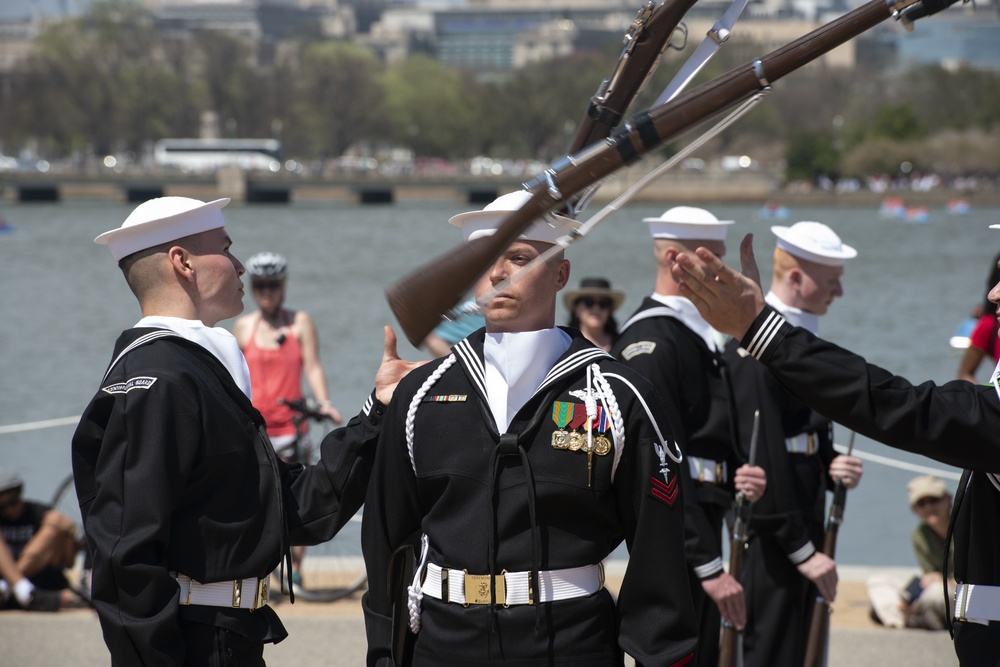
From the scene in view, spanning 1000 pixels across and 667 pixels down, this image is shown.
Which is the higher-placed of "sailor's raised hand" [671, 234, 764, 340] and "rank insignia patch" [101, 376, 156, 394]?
"sailor's raised hand" [671, 234, 764, 340]

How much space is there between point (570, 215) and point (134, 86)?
130 m

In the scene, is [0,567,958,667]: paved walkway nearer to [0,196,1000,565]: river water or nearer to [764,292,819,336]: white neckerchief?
[764,292,819,336]: white neckerchief

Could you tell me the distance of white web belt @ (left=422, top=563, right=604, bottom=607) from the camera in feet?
12.8

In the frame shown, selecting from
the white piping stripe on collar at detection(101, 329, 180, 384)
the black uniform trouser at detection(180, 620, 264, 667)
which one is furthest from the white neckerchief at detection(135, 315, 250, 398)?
the black uniform trouser at detection(180, 620, 264, 667)

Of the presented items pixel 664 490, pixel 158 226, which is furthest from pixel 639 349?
pixel 158 226

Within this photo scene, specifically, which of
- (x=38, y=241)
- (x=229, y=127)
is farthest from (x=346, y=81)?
(x=38, y=241)

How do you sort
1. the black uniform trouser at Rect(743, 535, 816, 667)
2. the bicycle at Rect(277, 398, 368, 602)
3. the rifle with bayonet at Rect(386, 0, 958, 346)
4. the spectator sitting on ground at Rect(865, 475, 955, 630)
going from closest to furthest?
the rifle with bayonet at Rect(386, 0, 958, 346), the black uniform trouser at Rect(743, 535, 816, 667), the spectator sitting on ground at Rect(865, 475, 955, 630), the bicycle at Rect(277, 398, 368, 602)

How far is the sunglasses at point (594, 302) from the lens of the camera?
8711mm

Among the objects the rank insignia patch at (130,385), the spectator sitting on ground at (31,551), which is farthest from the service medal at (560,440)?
the spectator sitting on ground at (31,551)

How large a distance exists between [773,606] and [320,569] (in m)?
4.26

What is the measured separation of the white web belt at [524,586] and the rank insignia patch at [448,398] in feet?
1.64

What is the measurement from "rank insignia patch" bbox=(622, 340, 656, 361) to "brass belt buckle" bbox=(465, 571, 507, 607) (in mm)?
2046

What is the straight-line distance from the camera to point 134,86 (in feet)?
419

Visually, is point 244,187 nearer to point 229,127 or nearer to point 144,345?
point 229,127
